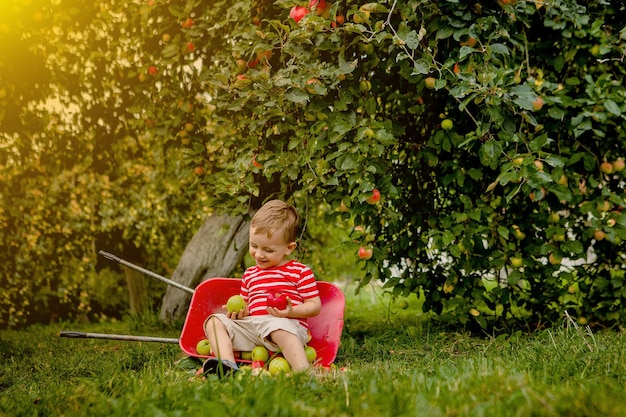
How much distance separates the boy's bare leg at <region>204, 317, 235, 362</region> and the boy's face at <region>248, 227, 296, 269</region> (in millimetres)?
317

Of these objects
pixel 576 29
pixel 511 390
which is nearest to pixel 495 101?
pixel 576 29

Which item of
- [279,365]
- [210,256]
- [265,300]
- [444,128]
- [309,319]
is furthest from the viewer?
[210,256]

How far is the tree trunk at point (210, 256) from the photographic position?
3838 millimetres

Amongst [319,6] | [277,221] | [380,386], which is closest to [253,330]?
[277,221]

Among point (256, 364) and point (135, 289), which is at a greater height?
point (256, 364)

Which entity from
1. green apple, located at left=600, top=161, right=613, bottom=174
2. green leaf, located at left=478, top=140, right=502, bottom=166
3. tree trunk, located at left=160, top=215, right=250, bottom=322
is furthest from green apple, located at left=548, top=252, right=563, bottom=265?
tree trunk, located at left=160, top=215, right=250, bottom=322

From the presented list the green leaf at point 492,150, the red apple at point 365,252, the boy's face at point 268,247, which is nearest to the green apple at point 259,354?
the boy's face at point 268,247

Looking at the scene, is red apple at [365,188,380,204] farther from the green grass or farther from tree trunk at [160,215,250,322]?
tree trunk at [160,215,250,322]

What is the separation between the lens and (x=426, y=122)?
3268 millimetres

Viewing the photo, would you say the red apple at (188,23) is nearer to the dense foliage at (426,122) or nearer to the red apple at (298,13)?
the dense foliage at (426,122)

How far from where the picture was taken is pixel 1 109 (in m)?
3.81

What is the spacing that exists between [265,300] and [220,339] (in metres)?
0.25

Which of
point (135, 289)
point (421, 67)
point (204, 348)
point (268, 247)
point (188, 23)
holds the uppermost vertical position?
point (188, 23)

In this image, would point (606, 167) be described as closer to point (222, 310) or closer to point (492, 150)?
point (492, 150)
